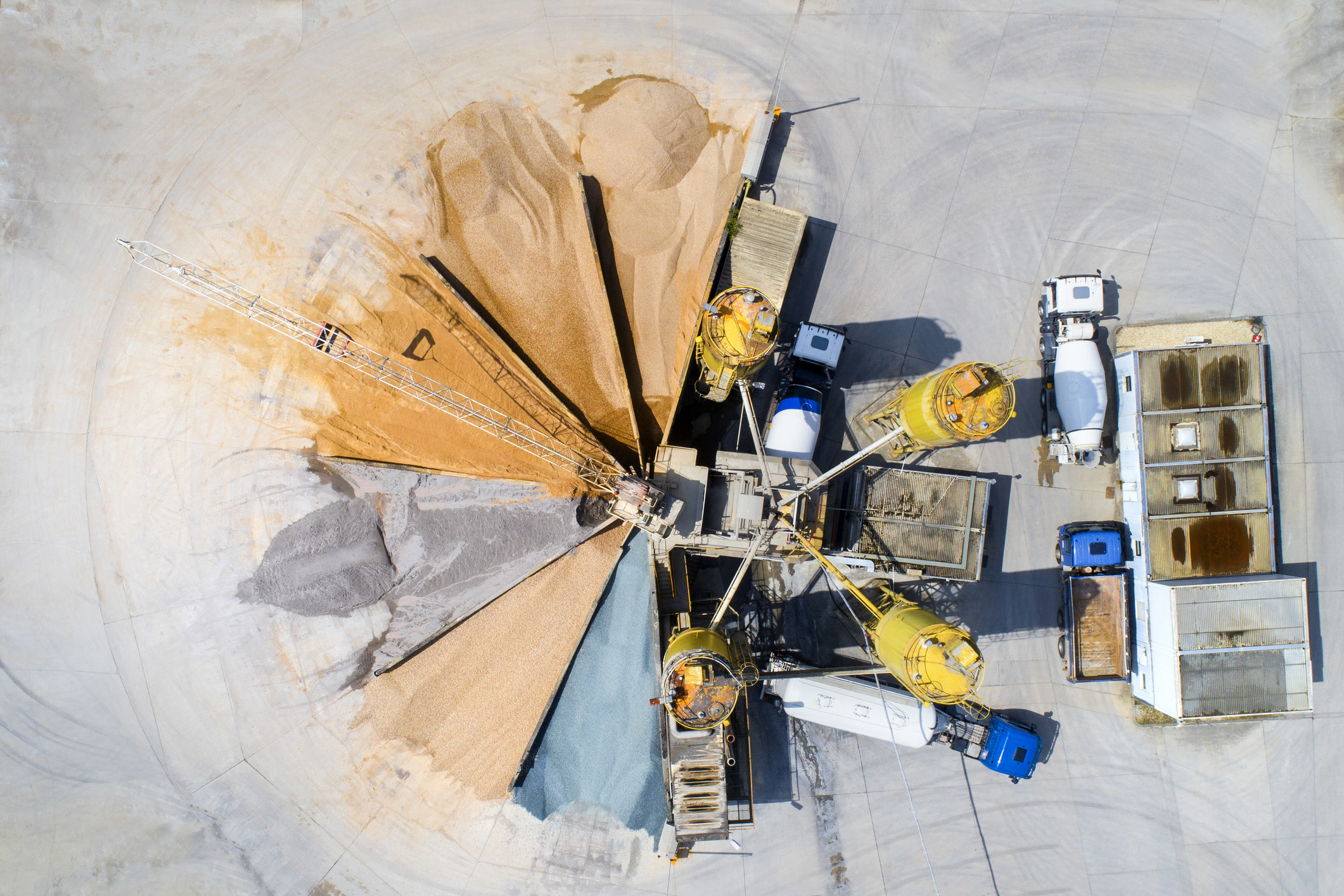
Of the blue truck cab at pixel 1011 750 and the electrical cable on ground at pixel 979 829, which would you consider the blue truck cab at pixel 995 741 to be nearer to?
the blue truck cab at pixel 1011 750

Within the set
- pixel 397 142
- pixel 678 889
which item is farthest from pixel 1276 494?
pixel 397 142

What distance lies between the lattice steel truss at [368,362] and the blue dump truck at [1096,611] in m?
13.8

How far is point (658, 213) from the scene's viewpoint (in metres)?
18.6

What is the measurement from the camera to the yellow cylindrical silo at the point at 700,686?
14734mm

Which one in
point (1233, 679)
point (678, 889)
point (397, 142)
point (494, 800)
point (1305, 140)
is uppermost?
point (1305, 140)

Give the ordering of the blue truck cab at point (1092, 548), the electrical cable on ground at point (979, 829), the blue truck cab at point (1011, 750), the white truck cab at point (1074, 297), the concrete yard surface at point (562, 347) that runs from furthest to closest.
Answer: the electrical cable on ground at point (979, 829) < the concrete yard surface at point (562, 347) < the white truck cab at point (1074, 297) < the blue truck cab at point (1092, 548) < the blue truck cab at point (1011, 750)

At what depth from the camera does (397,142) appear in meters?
18.9

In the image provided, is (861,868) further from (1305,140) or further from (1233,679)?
(1305,140)

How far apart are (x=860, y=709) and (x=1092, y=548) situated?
27.5ft

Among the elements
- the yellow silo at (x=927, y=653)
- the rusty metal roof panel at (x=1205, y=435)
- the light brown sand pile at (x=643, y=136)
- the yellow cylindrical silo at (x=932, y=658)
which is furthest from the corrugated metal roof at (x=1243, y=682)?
the light brown sand pile at (x=643, y=136)

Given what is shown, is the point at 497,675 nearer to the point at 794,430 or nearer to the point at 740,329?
the point at 794,430

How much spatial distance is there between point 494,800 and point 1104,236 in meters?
25.4

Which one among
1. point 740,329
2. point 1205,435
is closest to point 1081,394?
Result: point 1205,435

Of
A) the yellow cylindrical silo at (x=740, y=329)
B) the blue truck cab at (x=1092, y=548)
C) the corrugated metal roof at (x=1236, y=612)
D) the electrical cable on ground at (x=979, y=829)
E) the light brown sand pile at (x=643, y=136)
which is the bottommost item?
the electrical cable on ground at (x=979, y=829)
